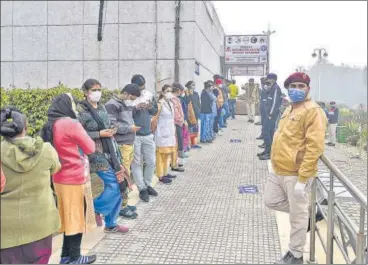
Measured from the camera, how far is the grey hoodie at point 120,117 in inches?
178

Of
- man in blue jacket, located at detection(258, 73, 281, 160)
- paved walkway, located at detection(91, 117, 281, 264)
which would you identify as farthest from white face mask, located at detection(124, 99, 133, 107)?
man in blue jacket, located at detection(258, 73, 281, 160)

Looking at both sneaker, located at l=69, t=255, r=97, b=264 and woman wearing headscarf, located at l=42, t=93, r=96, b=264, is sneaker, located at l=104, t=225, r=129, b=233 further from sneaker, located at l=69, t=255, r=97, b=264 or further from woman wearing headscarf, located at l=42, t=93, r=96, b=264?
Result: woman wearing headscarf, located at l=42, t=93, r=96, b=264

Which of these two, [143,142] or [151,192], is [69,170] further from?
[151,192]

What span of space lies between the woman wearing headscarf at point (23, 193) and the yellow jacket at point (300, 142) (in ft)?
6.13

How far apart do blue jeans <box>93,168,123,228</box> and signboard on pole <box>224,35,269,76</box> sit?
16173 millimetres

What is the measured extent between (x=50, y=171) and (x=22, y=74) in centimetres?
1060

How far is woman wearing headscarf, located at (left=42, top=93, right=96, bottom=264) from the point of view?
3.10 metres

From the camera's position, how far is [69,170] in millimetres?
3160

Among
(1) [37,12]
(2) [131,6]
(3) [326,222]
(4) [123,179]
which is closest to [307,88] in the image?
(3) [326,222]

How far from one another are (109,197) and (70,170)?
2.78 ft

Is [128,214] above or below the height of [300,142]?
below

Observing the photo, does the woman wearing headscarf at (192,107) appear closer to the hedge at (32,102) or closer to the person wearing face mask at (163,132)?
the person wearing face mask at (163,132)

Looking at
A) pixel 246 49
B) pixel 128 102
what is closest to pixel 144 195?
pixel 128 102

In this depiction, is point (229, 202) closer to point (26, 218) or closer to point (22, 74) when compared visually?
point (26, 218)
